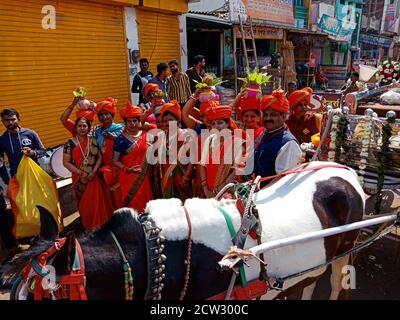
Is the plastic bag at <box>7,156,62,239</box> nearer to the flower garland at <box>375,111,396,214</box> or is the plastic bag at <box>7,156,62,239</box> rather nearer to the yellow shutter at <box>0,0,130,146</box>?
the yellow shutter at <box>0,0,130,146</box>

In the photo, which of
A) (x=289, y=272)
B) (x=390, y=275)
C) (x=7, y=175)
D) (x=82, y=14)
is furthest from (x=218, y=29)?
(x=289, y=272)

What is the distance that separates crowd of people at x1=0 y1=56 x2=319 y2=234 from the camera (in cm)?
312

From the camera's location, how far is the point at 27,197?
13.4 feet

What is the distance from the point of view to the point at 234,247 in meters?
1.91

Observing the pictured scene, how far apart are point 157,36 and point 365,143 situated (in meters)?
7.36

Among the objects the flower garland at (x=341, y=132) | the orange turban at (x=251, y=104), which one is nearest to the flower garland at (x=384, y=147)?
the flower garland at (x=341, y=132)

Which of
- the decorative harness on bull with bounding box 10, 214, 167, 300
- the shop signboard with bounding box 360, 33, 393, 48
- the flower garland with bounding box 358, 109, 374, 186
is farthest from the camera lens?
the shop signboard with bounding box 360, 33, 393, 48

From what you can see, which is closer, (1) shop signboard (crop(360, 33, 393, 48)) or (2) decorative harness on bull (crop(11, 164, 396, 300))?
(2) decorative harness on bull (crop(11, 164, 396, 300))

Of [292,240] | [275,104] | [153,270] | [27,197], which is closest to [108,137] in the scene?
[27,197]

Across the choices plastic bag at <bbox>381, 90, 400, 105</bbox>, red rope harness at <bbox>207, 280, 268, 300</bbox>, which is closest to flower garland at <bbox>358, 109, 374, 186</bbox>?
plastic bag at <bbox>381, 90, 400, 105</bbox>

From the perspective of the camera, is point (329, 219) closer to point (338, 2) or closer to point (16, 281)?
point (16, 281)

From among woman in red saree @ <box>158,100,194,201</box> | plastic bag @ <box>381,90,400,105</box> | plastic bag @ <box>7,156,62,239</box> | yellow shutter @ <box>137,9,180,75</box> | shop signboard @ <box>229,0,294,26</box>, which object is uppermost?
shop signboard @ <box>229,0,294,26</box>

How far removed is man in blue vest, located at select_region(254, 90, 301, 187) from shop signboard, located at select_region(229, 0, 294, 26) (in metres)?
9.58

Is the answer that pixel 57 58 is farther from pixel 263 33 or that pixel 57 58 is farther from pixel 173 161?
pixel 263 33
